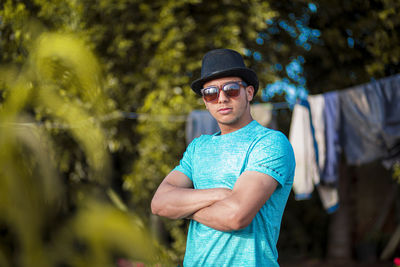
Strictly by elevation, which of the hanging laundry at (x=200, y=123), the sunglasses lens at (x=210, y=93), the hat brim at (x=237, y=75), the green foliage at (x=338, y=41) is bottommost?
the hanging laundry at (x=200, y=123)

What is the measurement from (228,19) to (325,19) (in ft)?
6.10

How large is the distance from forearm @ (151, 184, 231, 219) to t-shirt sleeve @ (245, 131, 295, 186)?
0.15m

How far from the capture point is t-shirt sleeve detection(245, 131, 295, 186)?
1.62 m

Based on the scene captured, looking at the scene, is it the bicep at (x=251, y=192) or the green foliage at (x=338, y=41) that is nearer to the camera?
the bicep at (x=251, y=192)

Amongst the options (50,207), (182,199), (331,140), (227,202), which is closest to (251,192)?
(227,202)

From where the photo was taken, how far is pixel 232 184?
1.69m

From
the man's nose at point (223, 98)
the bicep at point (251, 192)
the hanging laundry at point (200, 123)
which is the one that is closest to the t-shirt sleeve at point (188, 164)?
the man's nose at point (223, 98)

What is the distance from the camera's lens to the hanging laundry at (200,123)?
563 cm

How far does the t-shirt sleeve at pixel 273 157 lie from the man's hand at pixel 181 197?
0.48ft

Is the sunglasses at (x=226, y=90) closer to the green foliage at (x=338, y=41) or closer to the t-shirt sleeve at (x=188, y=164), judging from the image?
the t-shirt sleeve at (x=188, y=164)

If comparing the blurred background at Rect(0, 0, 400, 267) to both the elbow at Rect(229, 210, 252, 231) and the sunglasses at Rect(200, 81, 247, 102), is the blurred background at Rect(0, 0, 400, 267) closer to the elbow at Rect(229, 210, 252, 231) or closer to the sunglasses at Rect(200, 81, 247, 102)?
the sunglasses at Rect(200, 81, 247, 102)

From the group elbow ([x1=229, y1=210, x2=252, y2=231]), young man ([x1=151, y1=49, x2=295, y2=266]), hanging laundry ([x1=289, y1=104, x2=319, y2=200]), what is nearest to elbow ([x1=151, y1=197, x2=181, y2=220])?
young man ([x1=151, y1=49, x2=295, y2=266])

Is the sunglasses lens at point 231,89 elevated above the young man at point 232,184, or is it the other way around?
the sunglasses lens at point 231,89

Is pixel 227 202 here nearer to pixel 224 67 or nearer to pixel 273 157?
pixel 273 157
